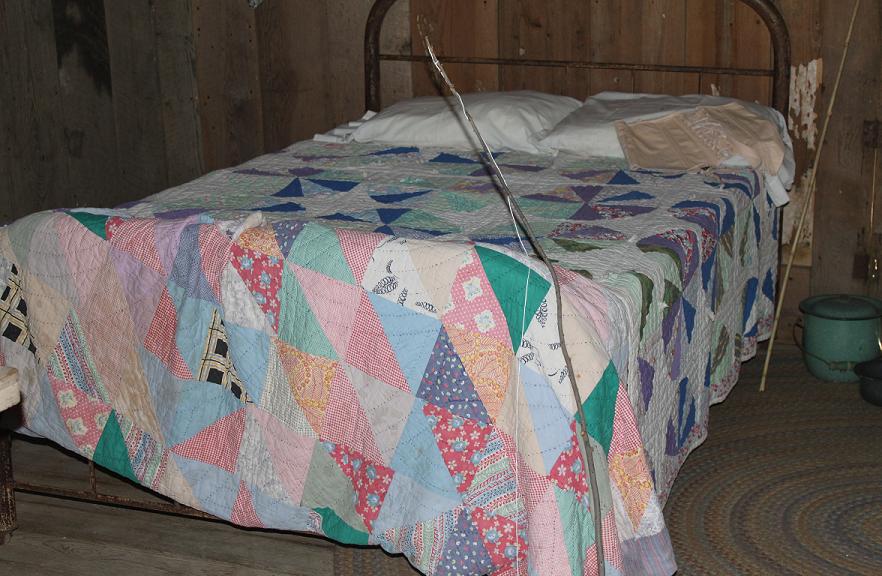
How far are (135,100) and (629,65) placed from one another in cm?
179

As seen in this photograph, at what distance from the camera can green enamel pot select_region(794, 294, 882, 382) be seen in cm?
341

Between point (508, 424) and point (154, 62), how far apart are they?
2779mm

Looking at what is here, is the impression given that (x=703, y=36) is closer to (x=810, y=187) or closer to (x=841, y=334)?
(x=810, y=187)

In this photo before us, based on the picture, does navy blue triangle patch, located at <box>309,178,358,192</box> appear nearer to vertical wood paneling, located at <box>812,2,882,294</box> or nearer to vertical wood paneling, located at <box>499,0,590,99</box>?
vertical wood paneling, located at <box>499,0,590,99</box>

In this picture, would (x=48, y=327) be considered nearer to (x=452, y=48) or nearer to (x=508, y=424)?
(x=508, y=424)

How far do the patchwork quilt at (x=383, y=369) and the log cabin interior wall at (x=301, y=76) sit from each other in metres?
1.07

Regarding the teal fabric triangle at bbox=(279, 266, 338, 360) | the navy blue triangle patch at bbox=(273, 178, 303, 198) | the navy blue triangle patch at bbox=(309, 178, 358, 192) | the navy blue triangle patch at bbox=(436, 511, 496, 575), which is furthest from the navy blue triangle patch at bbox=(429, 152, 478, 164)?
the navy blue triangle patch at bbox=(436, 511, 496, 575)

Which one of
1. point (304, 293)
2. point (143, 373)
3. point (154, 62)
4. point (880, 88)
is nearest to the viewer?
point (304, 293)

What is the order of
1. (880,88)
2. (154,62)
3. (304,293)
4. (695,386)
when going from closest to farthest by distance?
(304,293) < (695,386) < (880,88) < (154,62)

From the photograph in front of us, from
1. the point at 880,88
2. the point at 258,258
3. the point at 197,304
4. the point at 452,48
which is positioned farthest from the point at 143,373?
the point at 880,88

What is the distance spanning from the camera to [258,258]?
2.17 meters

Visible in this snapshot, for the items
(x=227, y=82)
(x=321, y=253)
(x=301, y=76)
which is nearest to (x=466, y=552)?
(x=321, y=253)

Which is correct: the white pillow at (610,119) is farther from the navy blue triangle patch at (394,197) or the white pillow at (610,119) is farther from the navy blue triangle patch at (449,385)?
the navy blue triangle patch at (449,385)

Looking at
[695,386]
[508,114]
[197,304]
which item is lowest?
[695,386]
